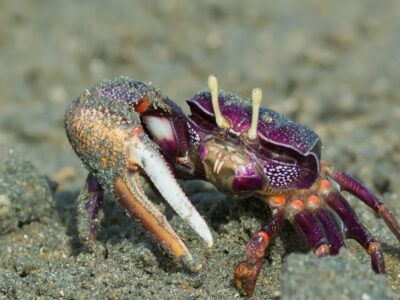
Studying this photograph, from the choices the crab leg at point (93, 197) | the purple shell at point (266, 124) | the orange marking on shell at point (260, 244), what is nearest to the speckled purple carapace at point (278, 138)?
the purple shell at point (266, 124)

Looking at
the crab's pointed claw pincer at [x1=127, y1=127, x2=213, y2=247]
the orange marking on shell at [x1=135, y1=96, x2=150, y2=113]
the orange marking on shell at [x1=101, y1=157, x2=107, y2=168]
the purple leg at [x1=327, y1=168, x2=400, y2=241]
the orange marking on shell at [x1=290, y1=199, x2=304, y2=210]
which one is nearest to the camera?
the crab's pointed claw pincer at [x1=127, y1=127, x2=213, y2=247]

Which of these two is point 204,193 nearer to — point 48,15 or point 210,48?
point 210,48

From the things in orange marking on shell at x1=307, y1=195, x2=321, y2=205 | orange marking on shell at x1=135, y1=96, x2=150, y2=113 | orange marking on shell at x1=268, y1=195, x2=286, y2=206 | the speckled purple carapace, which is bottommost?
orange marking on shell at x1=307, y1=195, x2=321, y2=205

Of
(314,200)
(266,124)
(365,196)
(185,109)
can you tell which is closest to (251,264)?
(314,200)

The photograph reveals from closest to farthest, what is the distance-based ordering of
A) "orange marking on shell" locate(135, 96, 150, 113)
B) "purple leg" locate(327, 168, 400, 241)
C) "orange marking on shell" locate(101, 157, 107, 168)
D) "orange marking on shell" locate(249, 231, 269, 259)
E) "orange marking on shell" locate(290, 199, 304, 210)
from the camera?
"orange marking on shell" locate(101, 157, 107, 168) < "orange marking on shell" locate(249, 231, 269, 259) < "orange marking on shell" locate(135, 96, 150, 113) < "orange marking on shell" locate(290, 199, 304, 210) < "purple leg" locate(327, 168, 400, 241)

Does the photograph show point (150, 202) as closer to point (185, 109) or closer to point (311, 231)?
point (311, 231)

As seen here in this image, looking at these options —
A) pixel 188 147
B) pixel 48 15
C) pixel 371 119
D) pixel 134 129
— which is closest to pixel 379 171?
pixel 371 119

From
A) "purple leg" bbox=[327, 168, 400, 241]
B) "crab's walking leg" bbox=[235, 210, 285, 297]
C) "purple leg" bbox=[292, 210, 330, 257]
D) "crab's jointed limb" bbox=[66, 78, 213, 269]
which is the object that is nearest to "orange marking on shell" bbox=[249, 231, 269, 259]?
"crab's walking leg" bbox=[235, 210, 285, 297]

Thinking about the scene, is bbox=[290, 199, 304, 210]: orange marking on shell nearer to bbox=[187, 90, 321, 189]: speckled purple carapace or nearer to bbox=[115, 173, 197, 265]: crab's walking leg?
bbox=[187, 90, 321, 189]: speckled purple carapace
